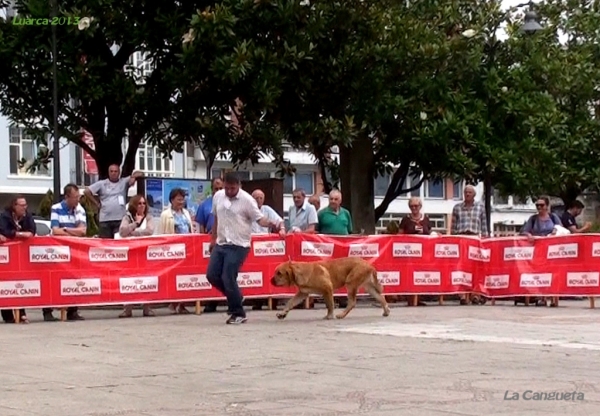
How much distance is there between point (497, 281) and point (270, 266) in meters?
4.02

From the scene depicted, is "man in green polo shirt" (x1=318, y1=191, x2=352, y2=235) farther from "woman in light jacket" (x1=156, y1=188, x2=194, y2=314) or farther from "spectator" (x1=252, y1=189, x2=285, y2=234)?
"woman in light jacket" (x1=156, y1=188, x2=194, y2=314)

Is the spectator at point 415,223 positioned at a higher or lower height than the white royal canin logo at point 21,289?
higher

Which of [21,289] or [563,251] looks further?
[563,251]

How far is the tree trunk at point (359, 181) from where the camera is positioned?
2973 cm

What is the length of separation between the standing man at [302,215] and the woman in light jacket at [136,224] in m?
2.40

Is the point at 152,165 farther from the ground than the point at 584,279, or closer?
farther from the ground

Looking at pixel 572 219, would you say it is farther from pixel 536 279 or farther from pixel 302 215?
pixel 302 215

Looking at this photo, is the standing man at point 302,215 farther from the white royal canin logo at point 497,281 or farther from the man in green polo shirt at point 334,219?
the white royal canin logo at point 497,281

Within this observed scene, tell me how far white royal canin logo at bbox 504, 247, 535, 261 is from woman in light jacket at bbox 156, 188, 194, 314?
202 inches

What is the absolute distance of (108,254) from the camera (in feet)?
54.9

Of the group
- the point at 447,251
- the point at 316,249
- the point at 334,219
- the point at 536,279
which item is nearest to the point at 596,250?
the point at 536,279

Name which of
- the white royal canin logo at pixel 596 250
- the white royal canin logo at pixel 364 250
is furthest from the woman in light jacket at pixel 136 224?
the white royal canin logo at pixel 596 250

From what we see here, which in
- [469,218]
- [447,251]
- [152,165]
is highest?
[152,165]

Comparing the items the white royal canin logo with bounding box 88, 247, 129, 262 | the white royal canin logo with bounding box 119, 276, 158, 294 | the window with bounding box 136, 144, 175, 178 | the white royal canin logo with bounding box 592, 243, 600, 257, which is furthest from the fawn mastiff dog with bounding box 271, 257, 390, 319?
the window with bounding box 136, 144, 175, 178
